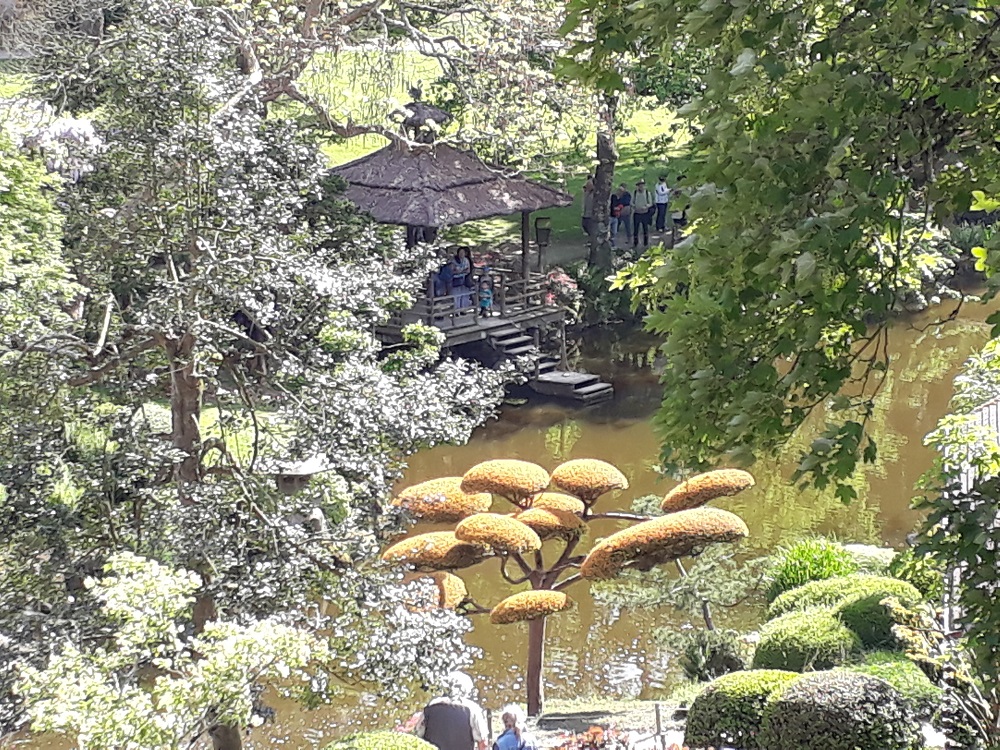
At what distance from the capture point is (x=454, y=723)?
866 cm

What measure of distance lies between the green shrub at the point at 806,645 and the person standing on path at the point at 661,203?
15715 mm

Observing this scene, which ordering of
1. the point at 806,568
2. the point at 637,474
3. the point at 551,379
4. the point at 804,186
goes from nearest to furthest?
the point at 804,186 → the point at 806,568 → the point at 637,474 → the point at 551,379

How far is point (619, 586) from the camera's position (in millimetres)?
13172

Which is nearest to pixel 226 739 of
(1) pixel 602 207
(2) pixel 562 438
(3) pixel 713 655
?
(3) pixel 713 655

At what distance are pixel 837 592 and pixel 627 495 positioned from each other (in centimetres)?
581

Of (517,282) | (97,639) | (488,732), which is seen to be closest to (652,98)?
(517,282)

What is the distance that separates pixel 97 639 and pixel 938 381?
16.7 metres

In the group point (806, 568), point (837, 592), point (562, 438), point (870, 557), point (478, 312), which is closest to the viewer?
point (837, 592)

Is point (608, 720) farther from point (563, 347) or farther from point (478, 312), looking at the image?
point (563, 347)

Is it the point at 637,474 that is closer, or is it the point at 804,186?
the point at 804,186

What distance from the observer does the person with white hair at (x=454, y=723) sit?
862 cm

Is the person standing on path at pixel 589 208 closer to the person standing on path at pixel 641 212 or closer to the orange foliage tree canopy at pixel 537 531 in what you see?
the person standing on path at pixel 641 212

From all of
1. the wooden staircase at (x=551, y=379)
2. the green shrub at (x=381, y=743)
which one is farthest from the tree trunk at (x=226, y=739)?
the wooden staircase at (x=551, y=379)

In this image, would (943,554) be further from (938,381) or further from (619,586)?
(938,381)
